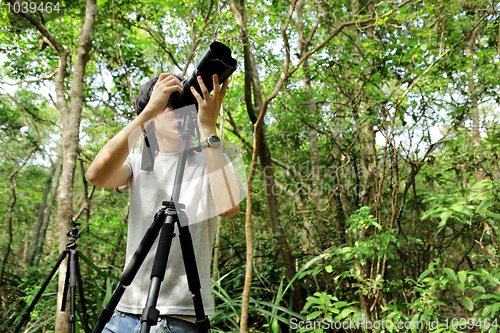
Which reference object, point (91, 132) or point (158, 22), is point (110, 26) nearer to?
point (158, 22)

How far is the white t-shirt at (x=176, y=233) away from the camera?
84 centimetres

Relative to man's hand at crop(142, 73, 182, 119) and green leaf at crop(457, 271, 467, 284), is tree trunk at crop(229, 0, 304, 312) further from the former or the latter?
man's hand at crop(142, 73, 182, 119)

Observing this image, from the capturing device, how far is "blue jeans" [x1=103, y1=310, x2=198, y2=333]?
80cm

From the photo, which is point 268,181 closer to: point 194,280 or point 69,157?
point 69,157

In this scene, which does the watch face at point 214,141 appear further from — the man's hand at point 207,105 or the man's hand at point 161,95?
the man's hand at point 161,95

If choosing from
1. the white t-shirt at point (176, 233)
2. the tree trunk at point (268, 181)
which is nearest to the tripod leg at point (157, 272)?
the white t-shirt at point (176, 233)

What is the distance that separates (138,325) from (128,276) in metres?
0.23

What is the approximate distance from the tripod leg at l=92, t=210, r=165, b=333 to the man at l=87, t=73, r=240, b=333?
0.50 feet

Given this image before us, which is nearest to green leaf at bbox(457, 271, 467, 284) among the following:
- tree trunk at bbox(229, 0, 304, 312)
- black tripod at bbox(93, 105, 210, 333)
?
tree trunk at bbox(229, 0, 304, 312)

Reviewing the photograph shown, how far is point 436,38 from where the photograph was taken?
90.8 inches

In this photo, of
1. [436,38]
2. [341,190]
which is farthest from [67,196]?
[436,38]

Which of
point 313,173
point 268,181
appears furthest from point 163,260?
point 313,173

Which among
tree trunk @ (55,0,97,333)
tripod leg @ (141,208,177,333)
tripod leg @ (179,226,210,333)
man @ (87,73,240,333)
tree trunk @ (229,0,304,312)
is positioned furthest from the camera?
tree trunk @ (229,0,304,312)

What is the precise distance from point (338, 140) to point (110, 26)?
125 inches
